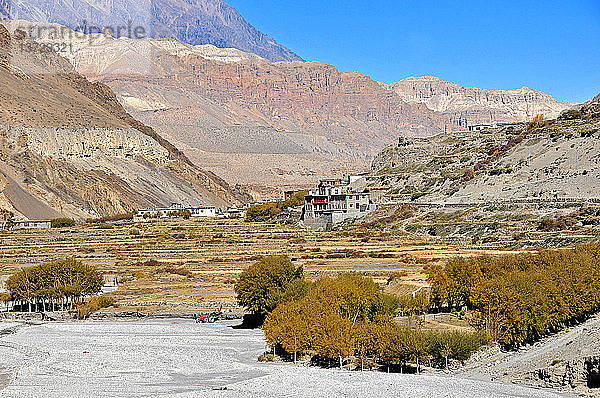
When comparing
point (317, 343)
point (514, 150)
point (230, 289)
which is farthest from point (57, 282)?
point (514, 150)

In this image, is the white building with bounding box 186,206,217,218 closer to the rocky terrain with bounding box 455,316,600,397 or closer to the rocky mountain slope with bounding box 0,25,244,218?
the rocky mountain slope with bounding box 0,25,244,218

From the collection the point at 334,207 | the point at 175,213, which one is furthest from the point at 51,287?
the point at 175,213

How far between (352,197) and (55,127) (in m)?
85.4

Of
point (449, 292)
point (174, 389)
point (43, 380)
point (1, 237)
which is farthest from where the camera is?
point (1, 237)

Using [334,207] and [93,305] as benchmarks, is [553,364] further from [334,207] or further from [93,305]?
[334,207]

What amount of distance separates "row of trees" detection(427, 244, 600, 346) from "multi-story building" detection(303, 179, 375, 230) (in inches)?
2795

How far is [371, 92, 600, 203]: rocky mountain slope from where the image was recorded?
108 m

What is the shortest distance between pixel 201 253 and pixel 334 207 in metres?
33.8

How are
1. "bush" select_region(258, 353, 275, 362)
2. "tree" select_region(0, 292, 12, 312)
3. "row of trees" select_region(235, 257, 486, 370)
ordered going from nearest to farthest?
"row of trees" select_region(235, 257, 486, 370) → "bush" select_region(258, 353, 275, 362) → "tree" select_region(0, 292, 12, 312)

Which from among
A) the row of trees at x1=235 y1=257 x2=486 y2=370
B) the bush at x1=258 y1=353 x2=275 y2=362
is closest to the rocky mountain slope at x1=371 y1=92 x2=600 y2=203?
the row of trees at x1=235 y1=257 x2=486 y2=370

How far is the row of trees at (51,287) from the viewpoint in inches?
2331

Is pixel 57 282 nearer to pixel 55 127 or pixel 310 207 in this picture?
pixel 310 207

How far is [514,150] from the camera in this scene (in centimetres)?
12838

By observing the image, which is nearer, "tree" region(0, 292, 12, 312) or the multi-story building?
"tree" region(0, 292, 12, 312)
